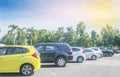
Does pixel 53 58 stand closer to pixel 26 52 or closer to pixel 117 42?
pixel 26 52

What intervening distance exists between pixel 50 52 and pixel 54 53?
328 mm

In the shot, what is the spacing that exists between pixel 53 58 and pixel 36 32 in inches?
2621

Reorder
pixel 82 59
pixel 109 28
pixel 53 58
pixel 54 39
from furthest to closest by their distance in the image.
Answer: pixel 109 28, pixel 54 39, pixel 82 59, pixel 53 58

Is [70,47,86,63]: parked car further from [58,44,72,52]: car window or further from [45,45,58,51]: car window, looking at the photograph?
[45,45,58,51]: car window

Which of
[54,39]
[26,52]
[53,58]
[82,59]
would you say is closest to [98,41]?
[54,39]

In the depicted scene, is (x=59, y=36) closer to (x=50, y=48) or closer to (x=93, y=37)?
(x=93, y=37)

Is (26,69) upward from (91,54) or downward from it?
downward

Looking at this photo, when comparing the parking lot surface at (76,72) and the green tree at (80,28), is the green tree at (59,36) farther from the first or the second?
the parking lot surface at (76,72)

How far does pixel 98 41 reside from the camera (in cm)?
9475

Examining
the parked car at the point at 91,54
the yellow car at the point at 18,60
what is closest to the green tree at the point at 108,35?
the parked car at the point at 91,54

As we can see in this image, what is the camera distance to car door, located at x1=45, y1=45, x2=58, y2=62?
23141 millimetres

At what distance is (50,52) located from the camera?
2327 centimetres

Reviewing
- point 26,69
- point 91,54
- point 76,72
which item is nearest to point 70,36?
point 91,54

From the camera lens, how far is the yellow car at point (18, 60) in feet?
54.2
